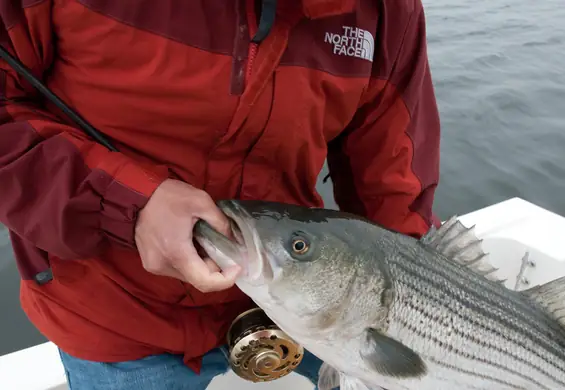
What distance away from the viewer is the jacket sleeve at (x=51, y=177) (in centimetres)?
130

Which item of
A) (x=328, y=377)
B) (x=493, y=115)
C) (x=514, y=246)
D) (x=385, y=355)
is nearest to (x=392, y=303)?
(x=385, y=355)

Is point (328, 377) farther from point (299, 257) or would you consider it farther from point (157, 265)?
point (157, 265)

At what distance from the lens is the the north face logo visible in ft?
5.27

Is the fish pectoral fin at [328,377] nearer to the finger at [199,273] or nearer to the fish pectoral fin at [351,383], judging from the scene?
the fish pectoral fin at [351,383]

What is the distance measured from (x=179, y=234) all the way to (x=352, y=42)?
828 millimetres

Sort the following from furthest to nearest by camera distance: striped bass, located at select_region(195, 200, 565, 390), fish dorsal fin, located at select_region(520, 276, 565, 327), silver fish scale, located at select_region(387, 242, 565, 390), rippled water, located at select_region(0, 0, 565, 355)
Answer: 1. rippled water, located at select_region(0, 0, 565, 355)
2. fish dorsal fin, located at select_region(520, 276, 565, 327)
3. silver fish scale, located at select_region(387, 242, 565, 390)
4. striped bass, located at select_region(195, 200, 565, 390)

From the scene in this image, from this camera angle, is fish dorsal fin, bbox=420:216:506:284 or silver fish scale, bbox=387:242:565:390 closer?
silver fish scale, bbox=387:242:565:390

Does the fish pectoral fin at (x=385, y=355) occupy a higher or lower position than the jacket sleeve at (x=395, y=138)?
lower

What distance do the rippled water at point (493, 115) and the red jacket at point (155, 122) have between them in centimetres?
212

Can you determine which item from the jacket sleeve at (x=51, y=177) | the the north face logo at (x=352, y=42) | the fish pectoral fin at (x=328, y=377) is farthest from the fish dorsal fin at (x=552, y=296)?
the jacket sleeve at (x=51, y=177)

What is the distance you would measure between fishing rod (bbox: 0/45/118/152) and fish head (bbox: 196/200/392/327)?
15.2 inches

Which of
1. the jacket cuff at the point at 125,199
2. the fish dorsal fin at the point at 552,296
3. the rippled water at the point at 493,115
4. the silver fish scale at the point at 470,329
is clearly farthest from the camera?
the rippled water at the point at 493,115

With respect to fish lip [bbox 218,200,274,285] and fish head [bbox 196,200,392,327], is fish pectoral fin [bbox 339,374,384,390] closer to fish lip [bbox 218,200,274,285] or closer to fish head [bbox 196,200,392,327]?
fish head [bbox 196,200,392,327]

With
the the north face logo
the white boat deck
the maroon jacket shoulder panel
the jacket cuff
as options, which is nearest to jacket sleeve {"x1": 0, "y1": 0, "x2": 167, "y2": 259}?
the jacket cuff
